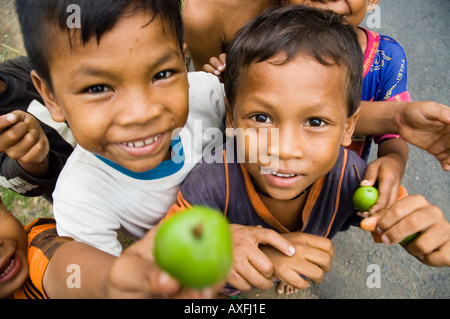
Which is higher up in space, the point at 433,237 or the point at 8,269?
the point at 433,237

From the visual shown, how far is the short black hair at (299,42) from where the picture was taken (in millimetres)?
1133

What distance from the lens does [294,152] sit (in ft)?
3.60

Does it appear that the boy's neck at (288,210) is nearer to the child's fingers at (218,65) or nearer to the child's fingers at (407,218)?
the child's fingers at (407,218)

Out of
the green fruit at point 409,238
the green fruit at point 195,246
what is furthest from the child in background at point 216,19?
the green fruit at point 195,246

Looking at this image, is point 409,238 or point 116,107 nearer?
point 116,107

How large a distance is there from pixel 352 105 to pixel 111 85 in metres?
0.86

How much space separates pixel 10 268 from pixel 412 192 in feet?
7.78

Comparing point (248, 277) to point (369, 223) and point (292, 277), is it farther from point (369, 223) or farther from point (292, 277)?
point (369, 223)

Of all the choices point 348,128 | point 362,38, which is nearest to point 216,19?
point 362,38

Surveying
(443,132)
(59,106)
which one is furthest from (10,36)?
(443,132)

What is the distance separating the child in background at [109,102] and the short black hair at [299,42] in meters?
0.24

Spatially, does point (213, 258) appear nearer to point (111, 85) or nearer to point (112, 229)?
point (111, 85)

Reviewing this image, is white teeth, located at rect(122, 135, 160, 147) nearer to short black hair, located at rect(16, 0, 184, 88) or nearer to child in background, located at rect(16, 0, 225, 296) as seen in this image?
child in background, located at rect(16, 0, 225, 296)

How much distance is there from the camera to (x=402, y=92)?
163 cm
